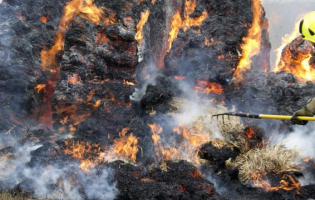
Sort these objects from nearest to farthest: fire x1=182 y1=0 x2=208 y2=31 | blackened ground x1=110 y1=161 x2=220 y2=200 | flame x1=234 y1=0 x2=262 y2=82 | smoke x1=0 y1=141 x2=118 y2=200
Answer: blackened ground x1=110 y1=161 x2=220 y2=200, smoke x1=0 y1=141 x2=118 y2=200, flame x1=234 y1=0 x2=262 y2=82, fire x1=182 y1=0 x2=208 y2=31

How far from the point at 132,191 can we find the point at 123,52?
4.30m

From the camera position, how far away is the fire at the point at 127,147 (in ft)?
22.7

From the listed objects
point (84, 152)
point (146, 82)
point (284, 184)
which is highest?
point (146, 82)

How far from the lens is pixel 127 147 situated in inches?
278

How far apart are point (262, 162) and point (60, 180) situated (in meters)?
4.27

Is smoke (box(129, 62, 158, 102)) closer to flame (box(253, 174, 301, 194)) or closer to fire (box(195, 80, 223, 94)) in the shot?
fire (box(195, 80, 223, 94))

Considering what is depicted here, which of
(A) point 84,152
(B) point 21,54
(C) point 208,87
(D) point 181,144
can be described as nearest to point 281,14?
(C) point 208,87

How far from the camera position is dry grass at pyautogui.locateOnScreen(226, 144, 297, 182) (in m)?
6.41

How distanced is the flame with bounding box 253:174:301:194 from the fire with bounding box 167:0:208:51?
548 centimetres

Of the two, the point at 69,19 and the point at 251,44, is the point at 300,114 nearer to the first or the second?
the point at 251,44

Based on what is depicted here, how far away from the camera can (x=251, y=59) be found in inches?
376

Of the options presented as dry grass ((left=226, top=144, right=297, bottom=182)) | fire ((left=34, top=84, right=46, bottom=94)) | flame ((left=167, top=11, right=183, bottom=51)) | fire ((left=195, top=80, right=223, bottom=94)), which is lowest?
dry grass ((left=226, top=144, right=297, bottom=182))

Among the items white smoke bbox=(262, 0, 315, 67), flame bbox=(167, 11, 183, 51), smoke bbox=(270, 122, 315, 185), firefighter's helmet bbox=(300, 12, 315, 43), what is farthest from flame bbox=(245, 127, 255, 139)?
white smoke bbox=(262, 0, 315, 67)

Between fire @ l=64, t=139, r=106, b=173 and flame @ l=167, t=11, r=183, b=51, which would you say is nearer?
fire @ l=64, t=139, r=106, b=173
